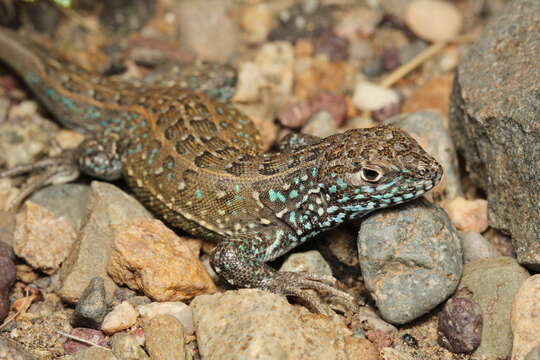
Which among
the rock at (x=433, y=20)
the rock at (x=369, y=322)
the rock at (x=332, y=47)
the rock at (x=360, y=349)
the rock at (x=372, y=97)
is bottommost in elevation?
the rock at (x=369, y=322)

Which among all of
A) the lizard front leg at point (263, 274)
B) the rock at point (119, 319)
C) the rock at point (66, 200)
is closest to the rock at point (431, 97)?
the lizard front leg at point (263, 274)

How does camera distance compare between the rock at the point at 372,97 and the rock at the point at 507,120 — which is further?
the rock at the point at 372,97

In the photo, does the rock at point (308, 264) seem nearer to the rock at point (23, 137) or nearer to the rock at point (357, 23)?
the rock at point (23, 137)

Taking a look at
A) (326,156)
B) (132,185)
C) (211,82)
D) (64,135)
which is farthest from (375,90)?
(64,135)

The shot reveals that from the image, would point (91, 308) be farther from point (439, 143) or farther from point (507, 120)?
point (507, 120)

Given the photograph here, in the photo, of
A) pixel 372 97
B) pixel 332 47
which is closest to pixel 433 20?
pixel 332 47

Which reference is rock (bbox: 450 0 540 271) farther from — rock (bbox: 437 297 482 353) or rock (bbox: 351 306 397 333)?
rock (bbox: 351 306 397 333)

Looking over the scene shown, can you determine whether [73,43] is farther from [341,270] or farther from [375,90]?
A: [341,270]
